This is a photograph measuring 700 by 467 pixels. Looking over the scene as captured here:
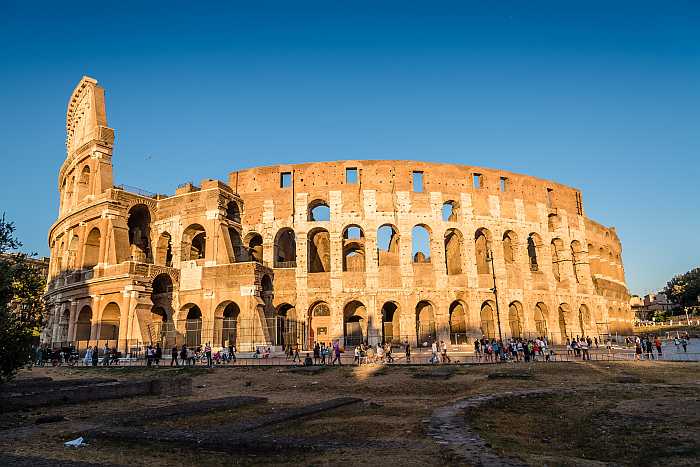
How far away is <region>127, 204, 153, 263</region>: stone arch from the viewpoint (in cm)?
3466

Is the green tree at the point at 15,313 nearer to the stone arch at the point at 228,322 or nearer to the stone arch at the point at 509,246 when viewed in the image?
the stone arch at the point at 228,322

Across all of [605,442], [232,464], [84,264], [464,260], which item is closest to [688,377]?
[605,442]

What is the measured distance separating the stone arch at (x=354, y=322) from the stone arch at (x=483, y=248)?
938 cm

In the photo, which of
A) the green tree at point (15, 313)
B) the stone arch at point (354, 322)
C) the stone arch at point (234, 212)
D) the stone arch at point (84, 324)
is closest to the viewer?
the green tree at point (15, 313)

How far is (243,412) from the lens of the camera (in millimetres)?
10648

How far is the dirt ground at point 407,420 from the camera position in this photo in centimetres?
670

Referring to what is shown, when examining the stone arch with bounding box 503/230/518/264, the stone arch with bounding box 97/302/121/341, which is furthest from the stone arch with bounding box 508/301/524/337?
the stone arch with bounding box 97/302/121/341

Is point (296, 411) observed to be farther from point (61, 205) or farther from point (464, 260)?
point (61, 205)

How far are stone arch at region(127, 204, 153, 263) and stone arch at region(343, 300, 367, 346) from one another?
14.7m

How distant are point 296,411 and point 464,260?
26.3 meters

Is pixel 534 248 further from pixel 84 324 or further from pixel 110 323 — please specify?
pixel 84 324

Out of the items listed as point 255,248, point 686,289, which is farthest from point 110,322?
point 686,289

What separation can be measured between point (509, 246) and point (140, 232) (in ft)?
93.4

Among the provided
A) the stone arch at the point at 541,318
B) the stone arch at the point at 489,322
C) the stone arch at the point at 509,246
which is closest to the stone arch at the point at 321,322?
the stone arch at the point at 489,322
